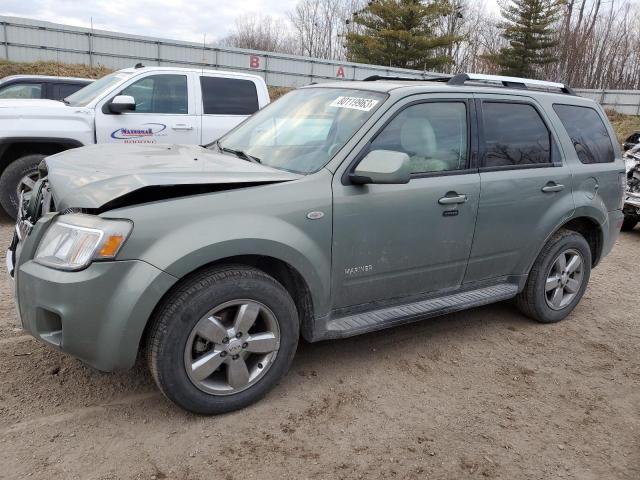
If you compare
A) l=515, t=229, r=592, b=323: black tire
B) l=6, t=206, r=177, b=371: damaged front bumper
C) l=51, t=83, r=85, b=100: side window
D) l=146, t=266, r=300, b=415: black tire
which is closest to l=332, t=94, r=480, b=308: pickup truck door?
l=146, t=266, r=300, b=415: black tire

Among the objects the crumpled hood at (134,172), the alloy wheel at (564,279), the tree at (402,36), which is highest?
the tree at (402,36)

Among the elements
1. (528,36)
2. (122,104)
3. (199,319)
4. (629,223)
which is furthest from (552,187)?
(528,36)

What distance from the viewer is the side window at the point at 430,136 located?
3496mm

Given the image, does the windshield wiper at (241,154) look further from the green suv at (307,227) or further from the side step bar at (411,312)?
the side step bar at (411,312)

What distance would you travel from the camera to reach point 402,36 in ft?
120

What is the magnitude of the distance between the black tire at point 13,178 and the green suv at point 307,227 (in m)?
3.51

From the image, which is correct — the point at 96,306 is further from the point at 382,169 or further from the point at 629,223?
the point at 629,223

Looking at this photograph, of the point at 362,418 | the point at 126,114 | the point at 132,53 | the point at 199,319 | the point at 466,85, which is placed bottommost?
the point at 362,418

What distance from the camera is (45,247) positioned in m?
2.71

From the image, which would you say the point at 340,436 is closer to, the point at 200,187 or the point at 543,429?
the point at 543,429

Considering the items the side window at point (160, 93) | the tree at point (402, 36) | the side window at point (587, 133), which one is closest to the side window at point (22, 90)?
the side window at point (160, 93)

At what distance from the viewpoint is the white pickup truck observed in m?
6.55

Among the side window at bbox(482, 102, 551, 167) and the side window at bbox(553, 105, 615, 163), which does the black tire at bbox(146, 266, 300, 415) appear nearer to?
the side window at bbox(482, 102, 551, 167)

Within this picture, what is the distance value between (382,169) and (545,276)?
214 cm
